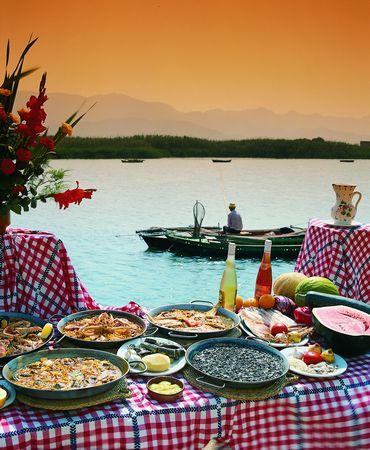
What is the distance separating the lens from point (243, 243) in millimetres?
14555

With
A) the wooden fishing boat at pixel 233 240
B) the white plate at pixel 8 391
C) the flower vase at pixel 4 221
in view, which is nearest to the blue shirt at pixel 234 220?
the wooden fishing boat at pixel 233 240

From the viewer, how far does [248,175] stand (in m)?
65.9

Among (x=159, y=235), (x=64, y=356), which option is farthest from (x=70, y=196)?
(x=159, y=235)

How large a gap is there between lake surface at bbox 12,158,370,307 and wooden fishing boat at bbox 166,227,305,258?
69cm

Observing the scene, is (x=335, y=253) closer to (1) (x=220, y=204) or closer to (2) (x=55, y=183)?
(2) (x=55, y=183)

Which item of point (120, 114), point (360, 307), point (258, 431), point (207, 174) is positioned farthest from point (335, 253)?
point (207, 174)

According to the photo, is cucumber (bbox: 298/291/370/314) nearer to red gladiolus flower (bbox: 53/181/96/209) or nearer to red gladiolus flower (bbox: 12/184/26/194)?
red gladiolus flower (bbox: 53/181/96/209)

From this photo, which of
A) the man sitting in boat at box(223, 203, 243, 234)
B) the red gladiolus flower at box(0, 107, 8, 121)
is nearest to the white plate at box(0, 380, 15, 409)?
the red gladiolus flower at box(0, 107, 8, 121)

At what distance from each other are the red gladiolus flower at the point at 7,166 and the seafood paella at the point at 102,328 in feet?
2.38

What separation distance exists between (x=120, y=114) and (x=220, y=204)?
44.2 ft

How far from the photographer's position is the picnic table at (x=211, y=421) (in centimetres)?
175

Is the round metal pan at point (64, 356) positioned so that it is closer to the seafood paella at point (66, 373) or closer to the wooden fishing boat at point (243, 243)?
the seafood paella at point (66, 373)

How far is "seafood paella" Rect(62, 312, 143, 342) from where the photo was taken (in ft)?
7.73

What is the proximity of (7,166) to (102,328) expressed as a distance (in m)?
0.81
